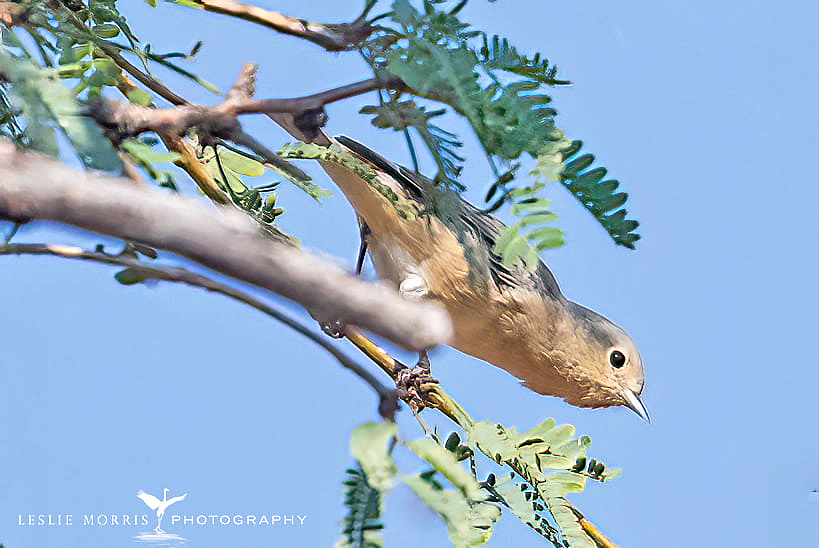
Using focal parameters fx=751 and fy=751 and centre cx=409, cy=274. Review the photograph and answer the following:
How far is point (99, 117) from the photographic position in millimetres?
396

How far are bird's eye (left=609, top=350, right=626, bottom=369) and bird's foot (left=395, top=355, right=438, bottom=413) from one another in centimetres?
27

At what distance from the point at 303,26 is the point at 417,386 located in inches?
12.5

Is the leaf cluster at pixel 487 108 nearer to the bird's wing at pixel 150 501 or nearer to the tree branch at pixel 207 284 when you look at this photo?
the tree branch at pixel 207 284

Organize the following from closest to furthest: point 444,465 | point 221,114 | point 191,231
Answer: point 191,231 → point 444,465 → point 221,114

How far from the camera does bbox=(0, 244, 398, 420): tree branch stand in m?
0.33

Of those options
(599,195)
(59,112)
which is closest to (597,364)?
(599,195)

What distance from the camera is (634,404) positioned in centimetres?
87

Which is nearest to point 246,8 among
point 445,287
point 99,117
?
point 99,117

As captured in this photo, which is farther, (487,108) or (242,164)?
(242,164)

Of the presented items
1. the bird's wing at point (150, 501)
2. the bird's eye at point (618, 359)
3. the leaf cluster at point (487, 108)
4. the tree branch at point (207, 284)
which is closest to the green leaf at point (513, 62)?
the leaf cluster at point (487, 108)

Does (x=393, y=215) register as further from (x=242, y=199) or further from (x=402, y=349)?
(x=402, y=349)

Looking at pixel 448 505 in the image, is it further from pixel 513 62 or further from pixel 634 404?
pixel 634 404

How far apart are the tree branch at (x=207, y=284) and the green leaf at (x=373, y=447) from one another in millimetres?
45

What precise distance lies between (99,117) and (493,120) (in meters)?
0.21
